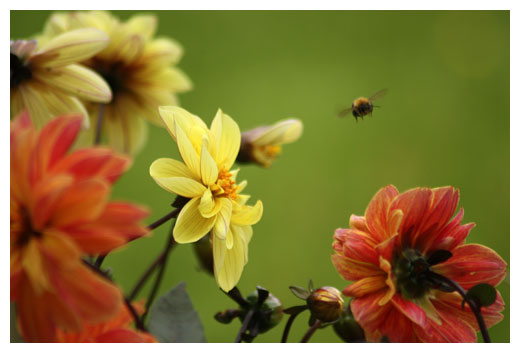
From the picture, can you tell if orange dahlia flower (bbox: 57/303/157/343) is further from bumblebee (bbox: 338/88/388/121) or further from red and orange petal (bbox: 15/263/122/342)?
bumblebee (bbox: 338/88/388/121)

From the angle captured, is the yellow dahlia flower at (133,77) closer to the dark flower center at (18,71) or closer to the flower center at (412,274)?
the dark flower center at (18,71)

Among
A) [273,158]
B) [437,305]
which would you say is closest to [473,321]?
[437,305]

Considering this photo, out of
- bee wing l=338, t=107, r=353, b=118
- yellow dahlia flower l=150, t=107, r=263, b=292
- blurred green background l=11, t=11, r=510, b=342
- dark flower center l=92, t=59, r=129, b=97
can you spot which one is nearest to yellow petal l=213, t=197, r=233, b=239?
yellow dahlia flower l=150, t=107, r=263, b=292

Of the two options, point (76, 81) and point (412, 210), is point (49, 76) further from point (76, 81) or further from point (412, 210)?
point (412, 210)

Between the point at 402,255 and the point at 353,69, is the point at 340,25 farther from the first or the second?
the point at 402,255

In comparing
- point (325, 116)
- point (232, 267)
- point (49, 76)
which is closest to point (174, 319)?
point (232, 267)

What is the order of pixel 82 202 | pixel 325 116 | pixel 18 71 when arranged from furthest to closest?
pixel 325 116
pixel 18 71
pixel 82 202

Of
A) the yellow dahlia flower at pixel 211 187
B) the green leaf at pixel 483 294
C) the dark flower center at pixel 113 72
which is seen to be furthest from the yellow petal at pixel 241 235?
the dark flower center at pixel 113 72
